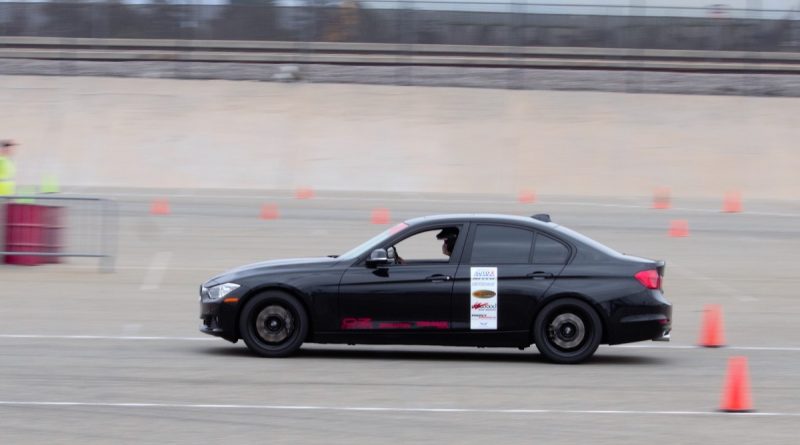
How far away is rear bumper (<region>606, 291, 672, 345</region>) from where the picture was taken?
1058 cm

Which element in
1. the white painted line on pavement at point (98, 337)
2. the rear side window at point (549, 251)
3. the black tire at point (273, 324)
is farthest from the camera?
the white painted line on pavement at point (98, 337)

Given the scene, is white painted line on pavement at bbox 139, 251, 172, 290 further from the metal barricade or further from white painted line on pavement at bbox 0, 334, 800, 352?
white painted line on pavement at bbox 0, 334, 800, 352

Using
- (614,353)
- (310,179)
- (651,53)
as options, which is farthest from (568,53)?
(614,353)

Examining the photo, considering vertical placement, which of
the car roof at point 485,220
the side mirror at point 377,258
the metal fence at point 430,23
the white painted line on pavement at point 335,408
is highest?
the metal fence at point 430,23

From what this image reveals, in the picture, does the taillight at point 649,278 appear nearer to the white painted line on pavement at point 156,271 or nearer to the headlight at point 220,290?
the headlight at point 220,290

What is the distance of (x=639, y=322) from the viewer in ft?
34.8

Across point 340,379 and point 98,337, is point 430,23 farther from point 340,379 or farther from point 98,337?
point 340,379

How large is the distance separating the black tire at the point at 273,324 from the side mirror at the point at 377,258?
751 mm

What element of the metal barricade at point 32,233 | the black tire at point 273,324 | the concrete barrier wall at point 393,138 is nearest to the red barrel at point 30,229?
the metal barricade at point 32,233

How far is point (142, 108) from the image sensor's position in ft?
123

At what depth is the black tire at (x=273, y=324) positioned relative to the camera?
1057 centimetres

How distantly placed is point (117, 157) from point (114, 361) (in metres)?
25.1

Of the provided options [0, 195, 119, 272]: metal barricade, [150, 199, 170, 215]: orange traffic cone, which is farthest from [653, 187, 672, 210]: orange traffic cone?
[0, 195, 119, 272]: metal barricade

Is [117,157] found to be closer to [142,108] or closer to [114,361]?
[142,108]
